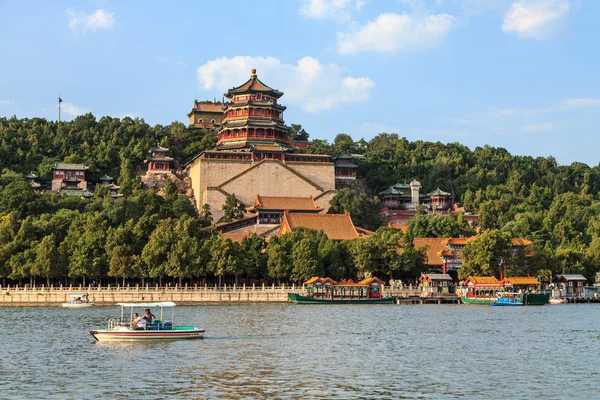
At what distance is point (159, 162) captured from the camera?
89.4 metres

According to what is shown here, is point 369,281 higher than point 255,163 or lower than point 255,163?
lower

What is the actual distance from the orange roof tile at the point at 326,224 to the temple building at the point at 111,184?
19.1 metres

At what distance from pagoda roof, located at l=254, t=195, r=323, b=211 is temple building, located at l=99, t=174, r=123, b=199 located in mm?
14227

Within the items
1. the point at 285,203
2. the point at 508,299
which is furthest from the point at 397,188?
the point at 508,299

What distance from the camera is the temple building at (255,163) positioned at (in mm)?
81631

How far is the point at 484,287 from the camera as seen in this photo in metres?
59.8

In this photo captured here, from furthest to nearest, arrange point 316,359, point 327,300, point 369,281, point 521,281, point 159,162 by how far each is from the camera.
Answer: point 159,162, point 521,281, point 369,281, point 327,300, point 316,359

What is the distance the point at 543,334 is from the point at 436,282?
2551 cm

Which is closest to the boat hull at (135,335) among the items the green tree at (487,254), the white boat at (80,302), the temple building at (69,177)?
the white boat at (80,302)

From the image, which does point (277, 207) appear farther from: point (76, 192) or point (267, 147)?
point (76, 192)

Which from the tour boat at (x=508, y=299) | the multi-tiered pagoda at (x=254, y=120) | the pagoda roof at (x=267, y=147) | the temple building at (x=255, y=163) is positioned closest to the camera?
the tour boat at (x=508, y=299)

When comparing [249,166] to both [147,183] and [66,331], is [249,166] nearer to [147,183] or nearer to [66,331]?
[147,183]

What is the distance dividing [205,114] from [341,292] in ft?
178

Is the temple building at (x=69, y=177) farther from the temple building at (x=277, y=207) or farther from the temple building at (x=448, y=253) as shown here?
the temple building at (x=448, y=253)
